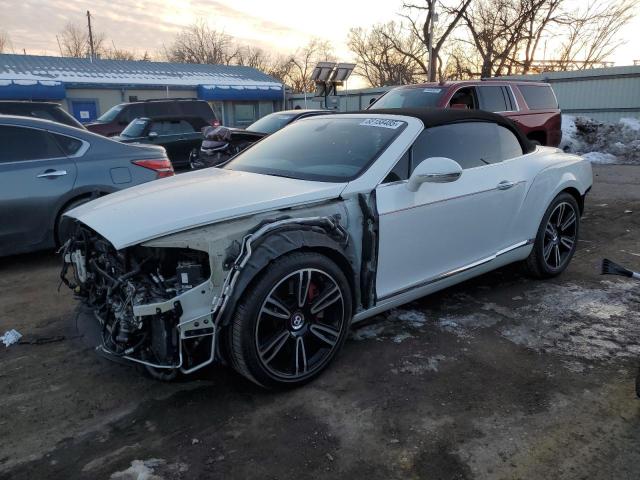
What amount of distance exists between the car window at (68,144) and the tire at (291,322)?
3.74 metres

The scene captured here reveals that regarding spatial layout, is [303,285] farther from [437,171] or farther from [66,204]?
[66,204]

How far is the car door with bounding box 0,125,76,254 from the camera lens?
16.0 ft

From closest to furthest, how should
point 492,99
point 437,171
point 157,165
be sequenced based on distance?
point 437,171, point 157,165, point 492,99

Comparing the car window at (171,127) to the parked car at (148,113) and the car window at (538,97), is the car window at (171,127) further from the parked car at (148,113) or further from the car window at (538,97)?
the car window at (538,97)

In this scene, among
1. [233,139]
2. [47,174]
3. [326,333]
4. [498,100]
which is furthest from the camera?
[233,139]

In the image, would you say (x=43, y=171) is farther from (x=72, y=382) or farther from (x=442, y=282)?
(x=442, y=282)

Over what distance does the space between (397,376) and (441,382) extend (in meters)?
0.26

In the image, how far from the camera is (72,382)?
3.02 metres

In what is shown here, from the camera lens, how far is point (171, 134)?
1179 cm

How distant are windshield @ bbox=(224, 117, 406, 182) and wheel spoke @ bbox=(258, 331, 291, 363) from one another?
1.03 meters

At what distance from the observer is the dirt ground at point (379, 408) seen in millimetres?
2307

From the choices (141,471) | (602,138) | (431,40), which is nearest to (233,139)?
(141,471)

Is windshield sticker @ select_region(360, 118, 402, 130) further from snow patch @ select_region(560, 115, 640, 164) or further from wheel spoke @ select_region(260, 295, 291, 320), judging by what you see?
snow patch @ select_region(560, 115, 640, 164)

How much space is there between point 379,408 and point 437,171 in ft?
4.78
